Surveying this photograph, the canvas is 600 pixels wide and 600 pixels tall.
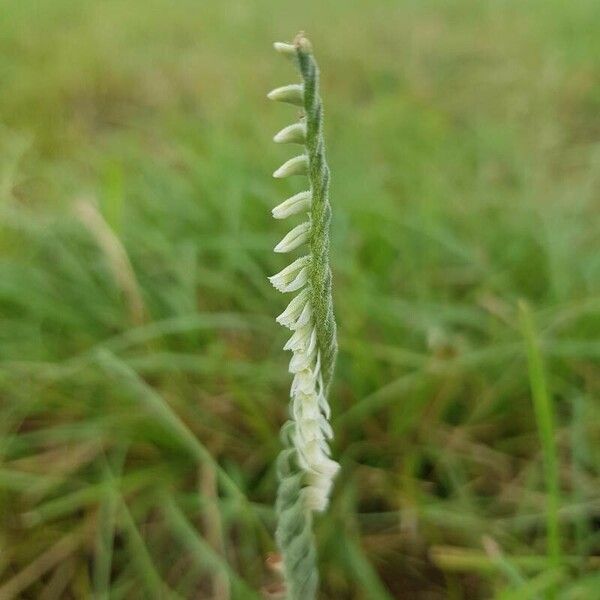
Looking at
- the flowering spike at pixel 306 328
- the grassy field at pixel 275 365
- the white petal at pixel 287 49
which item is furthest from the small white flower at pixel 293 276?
the grassy field at pixel 275 365

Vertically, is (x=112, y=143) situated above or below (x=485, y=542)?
above

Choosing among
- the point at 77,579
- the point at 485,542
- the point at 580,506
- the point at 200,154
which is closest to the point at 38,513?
the point at 77,579

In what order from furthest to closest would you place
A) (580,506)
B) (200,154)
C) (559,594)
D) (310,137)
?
1. (200,154)
2. (580,506)
3. (559,594)
4. (310,137)

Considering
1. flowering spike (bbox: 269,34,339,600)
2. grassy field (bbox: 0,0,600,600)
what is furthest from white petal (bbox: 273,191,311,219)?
grassy field (bbox: 0,0,600,600)

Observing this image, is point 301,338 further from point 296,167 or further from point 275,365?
point 275,365

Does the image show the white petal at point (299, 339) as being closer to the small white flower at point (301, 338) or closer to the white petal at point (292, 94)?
the small white flower at point (301, 338)

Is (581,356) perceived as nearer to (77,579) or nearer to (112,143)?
(77,579)
